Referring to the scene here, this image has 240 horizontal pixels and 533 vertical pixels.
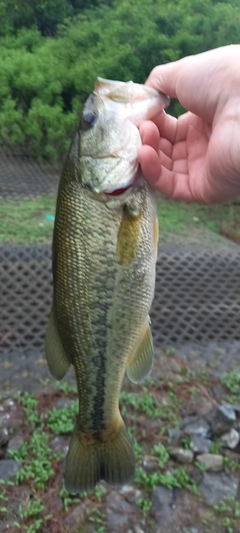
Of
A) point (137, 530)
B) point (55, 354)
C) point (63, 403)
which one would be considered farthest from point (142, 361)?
point (63, 403)

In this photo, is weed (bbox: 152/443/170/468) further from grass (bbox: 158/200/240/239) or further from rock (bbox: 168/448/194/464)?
grass (bbox: 158/200/240/239)

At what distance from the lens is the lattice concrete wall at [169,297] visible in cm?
365

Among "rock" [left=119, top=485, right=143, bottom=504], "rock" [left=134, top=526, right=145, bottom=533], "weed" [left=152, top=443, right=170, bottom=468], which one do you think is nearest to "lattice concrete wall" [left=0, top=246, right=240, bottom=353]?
"weed" [left=152, top=443, right=170, bottom=468]

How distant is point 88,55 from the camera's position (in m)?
7.96

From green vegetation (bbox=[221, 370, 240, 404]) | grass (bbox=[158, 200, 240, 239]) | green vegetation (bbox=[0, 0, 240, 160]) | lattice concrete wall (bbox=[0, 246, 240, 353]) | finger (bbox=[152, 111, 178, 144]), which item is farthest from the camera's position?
green vegetation (bbox=[0, 0, 240, 160])

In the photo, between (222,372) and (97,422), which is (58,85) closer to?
(222,372)

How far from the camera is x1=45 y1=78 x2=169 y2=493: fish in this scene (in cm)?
158

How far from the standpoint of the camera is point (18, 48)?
8.91 meters

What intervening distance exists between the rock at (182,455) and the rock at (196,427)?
0.43ft

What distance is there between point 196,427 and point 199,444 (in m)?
0.12

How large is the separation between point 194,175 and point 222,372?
6.19 ft

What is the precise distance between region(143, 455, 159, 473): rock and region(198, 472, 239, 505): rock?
9.9 inches

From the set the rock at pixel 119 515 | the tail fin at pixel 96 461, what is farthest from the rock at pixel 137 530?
the tail fin at pixel 96 461

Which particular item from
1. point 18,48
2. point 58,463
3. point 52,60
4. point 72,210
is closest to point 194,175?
point 72,210
